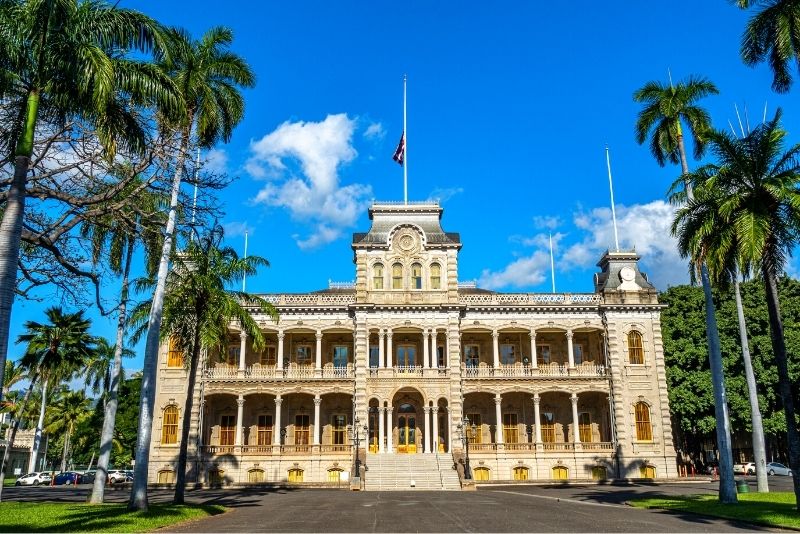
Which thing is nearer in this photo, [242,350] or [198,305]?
[198,305]

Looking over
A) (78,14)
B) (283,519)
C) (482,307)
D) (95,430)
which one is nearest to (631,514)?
(283,519)

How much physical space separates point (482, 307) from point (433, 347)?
4397 mm

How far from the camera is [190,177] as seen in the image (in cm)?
1866

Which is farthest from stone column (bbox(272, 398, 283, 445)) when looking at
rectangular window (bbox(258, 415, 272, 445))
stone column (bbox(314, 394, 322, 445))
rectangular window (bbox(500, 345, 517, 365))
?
rectangular window (bbox(500, 345, 517, 365))

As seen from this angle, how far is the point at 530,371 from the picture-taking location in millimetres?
43656

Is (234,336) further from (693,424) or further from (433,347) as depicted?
(693,424)

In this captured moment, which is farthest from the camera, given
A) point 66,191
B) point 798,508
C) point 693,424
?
point 693,424

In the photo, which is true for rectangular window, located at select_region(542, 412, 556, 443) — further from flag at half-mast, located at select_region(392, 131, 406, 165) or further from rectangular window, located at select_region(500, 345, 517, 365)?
flag at half-mast, located at select_region(392, 131, 406, 165)

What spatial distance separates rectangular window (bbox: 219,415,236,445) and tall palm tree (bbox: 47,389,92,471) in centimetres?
2726

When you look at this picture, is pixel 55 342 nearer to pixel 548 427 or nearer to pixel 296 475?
pixel 296 475

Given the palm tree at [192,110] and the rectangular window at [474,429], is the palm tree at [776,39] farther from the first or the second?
the rectangular window at [474,429]

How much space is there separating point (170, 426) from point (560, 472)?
24.8 m

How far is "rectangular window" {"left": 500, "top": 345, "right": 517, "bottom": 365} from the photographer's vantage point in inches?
1801

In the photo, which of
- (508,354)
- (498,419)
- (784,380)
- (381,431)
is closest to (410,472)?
(381,431)
